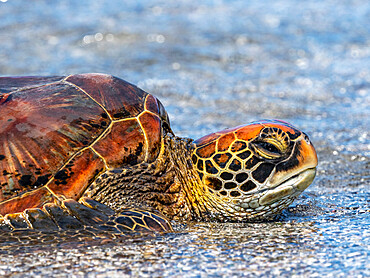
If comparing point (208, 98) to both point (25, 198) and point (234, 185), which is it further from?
point (25, 198)

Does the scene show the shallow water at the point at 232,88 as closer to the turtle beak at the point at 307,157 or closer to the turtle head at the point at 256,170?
the turtle head at the point at 256,170

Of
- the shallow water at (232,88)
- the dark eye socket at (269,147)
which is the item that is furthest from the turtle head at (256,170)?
the shallow water at (232,88)

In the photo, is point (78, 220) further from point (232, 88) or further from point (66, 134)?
point (232, 88)

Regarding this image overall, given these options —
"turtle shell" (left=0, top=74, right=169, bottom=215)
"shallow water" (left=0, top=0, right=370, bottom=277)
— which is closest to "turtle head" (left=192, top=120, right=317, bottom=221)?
"shallow water" (left=0, top=0, right=370, bottom=277)

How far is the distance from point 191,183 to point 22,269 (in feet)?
3.70

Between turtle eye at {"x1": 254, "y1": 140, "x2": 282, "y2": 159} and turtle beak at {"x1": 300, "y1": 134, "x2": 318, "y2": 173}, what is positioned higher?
turtle eye at {"x1": 254, "y1": 140, "x2": 282, "y2": 159}

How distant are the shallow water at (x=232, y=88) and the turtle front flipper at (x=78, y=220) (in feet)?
0.38

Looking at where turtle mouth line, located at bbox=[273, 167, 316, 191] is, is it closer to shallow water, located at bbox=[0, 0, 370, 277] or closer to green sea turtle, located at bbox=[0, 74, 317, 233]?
green sea turtle, located at bbox=[0, 74, 317, 233]

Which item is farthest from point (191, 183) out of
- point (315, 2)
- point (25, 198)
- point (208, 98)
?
point (315, 2)

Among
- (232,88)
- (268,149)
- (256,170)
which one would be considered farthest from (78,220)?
(232,88)

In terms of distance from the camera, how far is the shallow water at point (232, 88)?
6.63 ft

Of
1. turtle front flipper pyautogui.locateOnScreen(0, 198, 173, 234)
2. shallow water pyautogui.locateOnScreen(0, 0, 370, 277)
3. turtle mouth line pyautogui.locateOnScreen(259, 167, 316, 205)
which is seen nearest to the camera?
shallow water pyautogui.locateOnScreen(0, 0, 370, 277)

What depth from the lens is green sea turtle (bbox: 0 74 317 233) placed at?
2.45 metres

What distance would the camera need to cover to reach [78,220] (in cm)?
240
